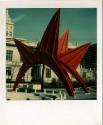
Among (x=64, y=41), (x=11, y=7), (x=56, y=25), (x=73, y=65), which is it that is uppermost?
(x=11, y=7)

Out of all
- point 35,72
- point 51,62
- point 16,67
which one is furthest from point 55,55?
point 16,67

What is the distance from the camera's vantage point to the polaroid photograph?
7.85 feet

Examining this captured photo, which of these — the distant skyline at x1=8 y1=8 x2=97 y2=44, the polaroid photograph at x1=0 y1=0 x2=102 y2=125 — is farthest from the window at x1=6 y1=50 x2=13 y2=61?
the distant skyline at x1=8 y1=8 x2=97 y2=44

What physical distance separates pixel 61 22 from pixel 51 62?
1.36 feet

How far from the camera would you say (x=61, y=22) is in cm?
241

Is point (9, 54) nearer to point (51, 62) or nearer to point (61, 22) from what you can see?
point (51, 62)

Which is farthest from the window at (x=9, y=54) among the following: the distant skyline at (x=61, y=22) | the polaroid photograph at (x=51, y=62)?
the distant skyline at (x=61, y=22)

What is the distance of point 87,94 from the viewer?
2.40m

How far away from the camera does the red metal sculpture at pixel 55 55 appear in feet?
7.87

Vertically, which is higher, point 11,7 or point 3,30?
point 11,7

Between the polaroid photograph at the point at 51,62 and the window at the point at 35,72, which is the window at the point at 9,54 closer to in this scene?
the polaroid photograph at the point at 51,62
